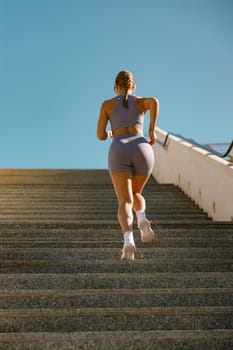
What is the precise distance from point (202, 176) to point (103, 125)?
11.7 feet

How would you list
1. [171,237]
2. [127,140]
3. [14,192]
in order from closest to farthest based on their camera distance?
1. [127,140]
2. [171,237]
3. [14,192]

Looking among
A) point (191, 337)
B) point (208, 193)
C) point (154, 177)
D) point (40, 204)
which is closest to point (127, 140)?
point (191, 337)

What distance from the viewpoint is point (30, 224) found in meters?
5.18

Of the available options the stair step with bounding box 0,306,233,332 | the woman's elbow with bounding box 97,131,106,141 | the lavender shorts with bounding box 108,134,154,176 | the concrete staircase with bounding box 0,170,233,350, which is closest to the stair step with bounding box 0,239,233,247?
the concrete staircase with bounding box 0,170,233,350

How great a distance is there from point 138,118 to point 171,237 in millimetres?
1196

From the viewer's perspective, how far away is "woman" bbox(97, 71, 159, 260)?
3918 millimetres

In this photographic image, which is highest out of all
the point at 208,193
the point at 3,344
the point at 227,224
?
the point at 208,193

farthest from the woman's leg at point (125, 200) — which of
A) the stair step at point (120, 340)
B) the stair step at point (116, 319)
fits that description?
the stair step at point (120, 340)

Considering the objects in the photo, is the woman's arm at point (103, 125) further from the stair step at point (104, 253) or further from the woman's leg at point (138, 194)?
the stair step at point (104, 253)

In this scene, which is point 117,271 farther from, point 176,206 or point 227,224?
point 176,206

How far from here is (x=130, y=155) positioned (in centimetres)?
392

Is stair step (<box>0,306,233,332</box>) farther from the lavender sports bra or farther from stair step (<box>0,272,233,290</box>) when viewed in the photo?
the lavender sports bra

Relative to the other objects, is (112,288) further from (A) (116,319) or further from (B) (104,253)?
(B) (104,253)

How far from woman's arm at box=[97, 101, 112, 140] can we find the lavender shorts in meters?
0.11
